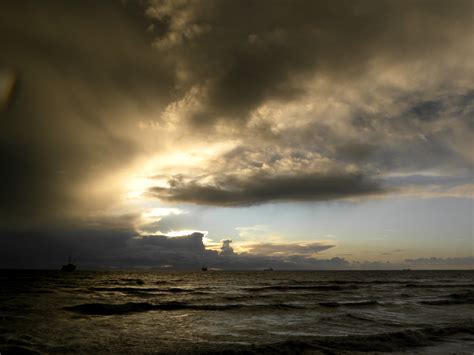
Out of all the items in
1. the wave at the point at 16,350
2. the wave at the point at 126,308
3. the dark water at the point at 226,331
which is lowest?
the wave at the point at 126,308

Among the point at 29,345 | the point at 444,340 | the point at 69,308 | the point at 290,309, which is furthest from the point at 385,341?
the point at 69,308

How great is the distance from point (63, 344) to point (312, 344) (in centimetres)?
1081

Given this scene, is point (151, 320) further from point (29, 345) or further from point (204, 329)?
point (29, 345)

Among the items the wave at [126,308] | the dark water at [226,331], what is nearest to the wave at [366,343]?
the dark water at [226,331]

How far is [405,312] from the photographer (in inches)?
1048

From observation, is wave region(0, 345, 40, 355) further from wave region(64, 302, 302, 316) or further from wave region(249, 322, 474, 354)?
wave region(64, 302, 302, 316)

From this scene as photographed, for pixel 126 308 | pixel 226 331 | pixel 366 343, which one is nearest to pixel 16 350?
pixel 226 331

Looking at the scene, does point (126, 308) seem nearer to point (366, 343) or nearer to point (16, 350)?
point (16, 350)

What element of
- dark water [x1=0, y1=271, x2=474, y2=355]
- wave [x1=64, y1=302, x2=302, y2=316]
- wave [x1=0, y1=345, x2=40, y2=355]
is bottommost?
wave [x1=64, y1=302, x2=302, y2=316]

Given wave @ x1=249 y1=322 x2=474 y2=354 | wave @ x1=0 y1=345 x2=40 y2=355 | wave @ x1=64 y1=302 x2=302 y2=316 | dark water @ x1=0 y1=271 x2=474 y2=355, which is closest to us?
wave @ x1=0 y1=345 x2=40 y2=355

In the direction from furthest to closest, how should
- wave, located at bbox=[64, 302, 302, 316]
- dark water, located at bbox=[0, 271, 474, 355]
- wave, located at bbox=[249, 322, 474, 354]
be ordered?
1. wave, located at bbox=[64, 302, 302, 316]
2. dark water, located at bbox=[0, 271, 474, 355]
3. wave, located at bbox=[249, 322, 474, 354]

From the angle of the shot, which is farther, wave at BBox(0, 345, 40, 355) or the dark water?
the dark water

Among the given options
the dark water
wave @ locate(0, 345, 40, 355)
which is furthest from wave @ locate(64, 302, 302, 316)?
wave @ locate(0, 345, 40, 355)

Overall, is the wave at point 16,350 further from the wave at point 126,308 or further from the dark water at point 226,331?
the wave at point 126,308
